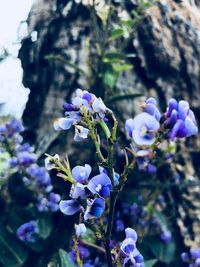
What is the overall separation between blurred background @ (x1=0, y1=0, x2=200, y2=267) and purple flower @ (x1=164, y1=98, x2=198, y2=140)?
3.81ft

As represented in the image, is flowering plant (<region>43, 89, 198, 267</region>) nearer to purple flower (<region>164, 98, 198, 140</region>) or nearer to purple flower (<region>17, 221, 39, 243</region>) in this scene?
purple flower (<region>164, 98, 198, 140</region>)

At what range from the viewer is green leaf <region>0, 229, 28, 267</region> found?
1979mm

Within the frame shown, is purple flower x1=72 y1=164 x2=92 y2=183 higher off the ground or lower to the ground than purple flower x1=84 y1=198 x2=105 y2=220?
higher

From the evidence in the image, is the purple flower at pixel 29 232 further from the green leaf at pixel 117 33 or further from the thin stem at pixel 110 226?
the thin stem at pixel 110 226

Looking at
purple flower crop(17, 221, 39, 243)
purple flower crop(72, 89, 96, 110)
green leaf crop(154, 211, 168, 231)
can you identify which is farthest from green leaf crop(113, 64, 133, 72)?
purple flower crop(72, 89, 96, 110)

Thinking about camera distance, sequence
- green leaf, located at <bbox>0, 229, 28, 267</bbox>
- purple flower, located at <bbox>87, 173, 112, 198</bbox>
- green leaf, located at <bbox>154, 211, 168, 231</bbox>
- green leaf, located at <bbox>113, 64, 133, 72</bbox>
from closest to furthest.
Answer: purple flower, located at <bbox>87, 173, 112, 198</bbox>
green leaf, located at <bbox>0, 229, 28, 267</bbox>
green leaf, located at <bbox>154, 211, 168, 231</bbox>
green leaf, located at <bbox>113, 64, 133, 72</bbox>

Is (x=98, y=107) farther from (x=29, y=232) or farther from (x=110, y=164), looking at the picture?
(x=29, y=232)

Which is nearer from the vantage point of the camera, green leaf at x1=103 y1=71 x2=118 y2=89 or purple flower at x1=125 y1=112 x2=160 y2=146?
purple flower at x1=125 y1=112 x2=160 y2=146

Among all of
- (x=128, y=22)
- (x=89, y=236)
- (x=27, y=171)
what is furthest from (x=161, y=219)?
(x=128, y=22)

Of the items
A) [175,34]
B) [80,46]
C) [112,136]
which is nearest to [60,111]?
[80,46]

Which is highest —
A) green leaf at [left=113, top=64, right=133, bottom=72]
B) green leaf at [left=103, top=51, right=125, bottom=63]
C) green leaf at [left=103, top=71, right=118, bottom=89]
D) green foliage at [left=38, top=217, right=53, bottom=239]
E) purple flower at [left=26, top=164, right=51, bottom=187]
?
green leaf at [left=103, top=51, right=125, bottom=63]

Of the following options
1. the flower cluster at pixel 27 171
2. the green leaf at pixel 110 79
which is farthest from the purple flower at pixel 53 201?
the green leaf at pixel 110 79

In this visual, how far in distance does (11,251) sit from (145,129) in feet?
4.12

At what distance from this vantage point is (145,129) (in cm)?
92
